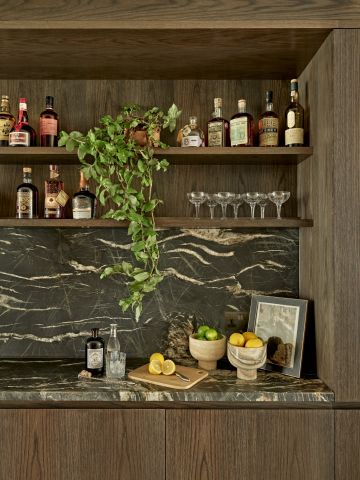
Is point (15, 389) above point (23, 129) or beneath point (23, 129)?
beneath

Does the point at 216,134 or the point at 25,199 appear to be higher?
the point at 216,134

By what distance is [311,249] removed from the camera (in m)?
2.01

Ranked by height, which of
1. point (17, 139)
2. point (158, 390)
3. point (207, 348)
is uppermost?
point (17, 139)

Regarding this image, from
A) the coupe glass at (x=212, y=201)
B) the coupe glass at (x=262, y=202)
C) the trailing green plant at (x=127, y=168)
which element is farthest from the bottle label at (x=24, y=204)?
the coupe glass at (x=262, y=202)

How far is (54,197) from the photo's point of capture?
2061 millimetres

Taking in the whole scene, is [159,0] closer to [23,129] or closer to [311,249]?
[23,129]

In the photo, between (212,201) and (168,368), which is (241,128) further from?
(168,368)

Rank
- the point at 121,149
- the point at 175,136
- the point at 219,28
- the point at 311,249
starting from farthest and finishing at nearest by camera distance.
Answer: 1. the point at 175,136
2. the point at 311,249
3. the point at 121,149
4. the point at 219,28

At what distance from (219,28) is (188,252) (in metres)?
1.03

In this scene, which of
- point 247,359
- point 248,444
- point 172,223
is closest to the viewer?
point 248,444

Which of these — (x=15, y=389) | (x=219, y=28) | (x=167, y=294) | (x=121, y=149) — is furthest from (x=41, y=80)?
(x=15, y=389)

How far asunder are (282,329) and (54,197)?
118 cm

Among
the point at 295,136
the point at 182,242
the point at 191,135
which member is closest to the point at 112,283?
the point at 182,242

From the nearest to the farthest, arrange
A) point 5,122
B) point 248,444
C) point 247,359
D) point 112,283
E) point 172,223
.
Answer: point 248,444
point 247,359
point 172,223
point 5,122
point 112,283
